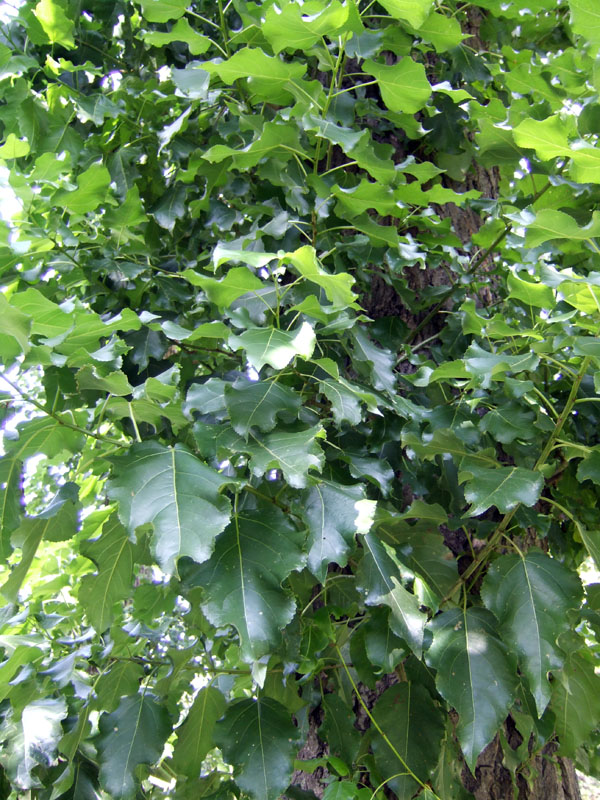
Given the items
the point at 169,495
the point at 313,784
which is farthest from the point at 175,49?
the point at 313,784

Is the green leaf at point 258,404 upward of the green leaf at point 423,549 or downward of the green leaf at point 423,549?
upward

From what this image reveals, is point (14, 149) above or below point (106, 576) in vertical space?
above

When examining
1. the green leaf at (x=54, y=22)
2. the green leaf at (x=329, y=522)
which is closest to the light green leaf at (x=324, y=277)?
the green leaf at (x=329, y=522)

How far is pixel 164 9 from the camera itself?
5.46 ft

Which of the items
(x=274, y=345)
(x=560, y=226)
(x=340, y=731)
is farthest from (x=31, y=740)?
(x=560, y=226)

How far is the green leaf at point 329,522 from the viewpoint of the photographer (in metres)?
1.06

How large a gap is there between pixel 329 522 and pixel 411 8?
102 cm

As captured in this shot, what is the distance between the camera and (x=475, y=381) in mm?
1170

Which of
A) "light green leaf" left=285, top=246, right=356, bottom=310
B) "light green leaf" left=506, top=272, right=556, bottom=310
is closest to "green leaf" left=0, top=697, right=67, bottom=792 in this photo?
"light green leaf" left=285, top=246, right=356, bottom=310

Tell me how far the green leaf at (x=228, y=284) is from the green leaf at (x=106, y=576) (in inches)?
18.7

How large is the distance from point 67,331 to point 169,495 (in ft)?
1.24

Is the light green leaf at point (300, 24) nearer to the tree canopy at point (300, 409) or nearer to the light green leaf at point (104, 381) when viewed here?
the tree canopy at point (300, 409)

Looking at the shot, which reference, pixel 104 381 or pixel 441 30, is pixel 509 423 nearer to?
pixel 104 381

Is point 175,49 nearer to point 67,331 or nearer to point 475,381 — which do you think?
point 67,331
